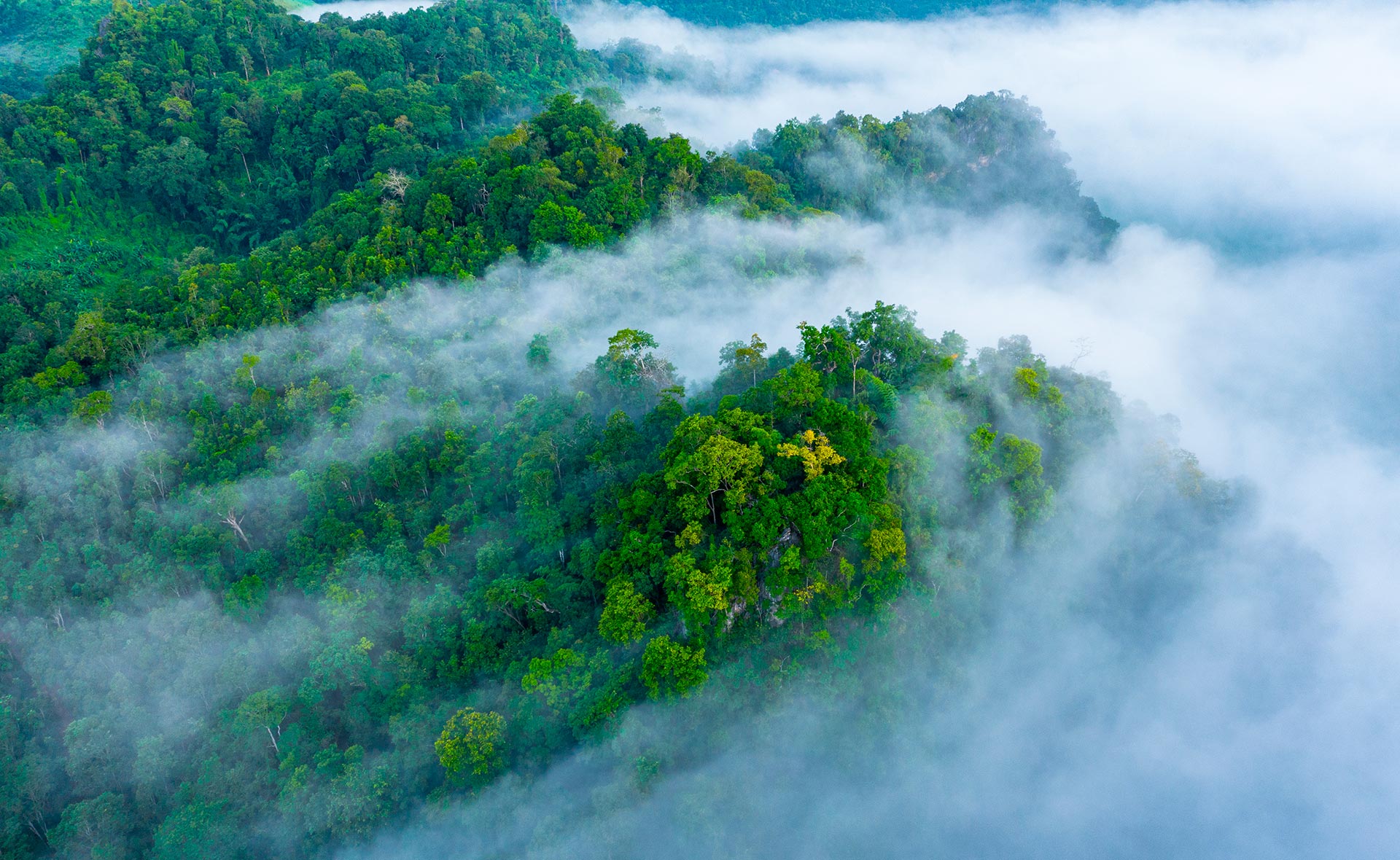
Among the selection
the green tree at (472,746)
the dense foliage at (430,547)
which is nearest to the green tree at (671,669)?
the dense foliage at (430,547)

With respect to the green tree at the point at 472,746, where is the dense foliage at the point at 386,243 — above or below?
above

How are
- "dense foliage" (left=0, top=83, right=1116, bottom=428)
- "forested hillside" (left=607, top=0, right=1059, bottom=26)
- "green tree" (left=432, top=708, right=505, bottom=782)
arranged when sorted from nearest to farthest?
"green tree" (left=432, top=708, right=505, bottom=782), "dense foliage" (left=0, top=83, right=1116, bottom=428), "forested hillside" (left=607, top=0, right=1059, bottom=26)

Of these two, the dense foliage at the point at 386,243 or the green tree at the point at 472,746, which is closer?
the green tree at the point at 472,746

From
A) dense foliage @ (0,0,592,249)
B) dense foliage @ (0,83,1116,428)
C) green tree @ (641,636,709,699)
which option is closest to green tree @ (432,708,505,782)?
green tree @ (641,636,709,699)

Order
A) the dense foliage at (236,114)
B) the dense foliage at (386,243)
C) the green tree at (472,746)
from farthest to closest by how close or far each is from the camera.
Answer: the dense foliage at (236,114) → the dense foliage at (386,243) → the green tree at (472,746)

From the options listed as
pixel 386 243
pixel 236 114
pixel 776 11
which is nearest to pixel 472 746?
pixel 386 243

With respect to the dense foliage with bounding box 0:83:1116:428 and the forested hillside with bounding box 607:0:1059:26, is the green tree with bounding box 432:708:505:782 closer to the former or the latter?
the dense foliage with bounding box 0:83:1116:428

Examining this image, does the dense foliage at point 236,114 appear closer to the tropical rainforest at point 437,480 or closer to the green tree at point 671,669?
the tropical rainforest at point 437,480

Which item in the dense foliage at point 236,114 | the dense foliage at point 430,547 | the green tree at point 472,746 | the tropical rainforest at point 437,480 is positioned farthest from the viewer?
the dense foliage at point 236,114

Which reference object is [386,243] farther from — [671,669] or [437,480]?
[671,669]

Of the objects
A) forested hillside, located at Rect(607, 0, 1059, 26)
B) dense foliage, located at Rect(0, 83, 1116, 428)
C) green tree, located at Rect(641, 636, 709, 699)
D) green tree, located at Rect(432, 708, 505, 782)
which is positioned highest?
forested hillside, located at Rect(607, 0, 1059, 26)
